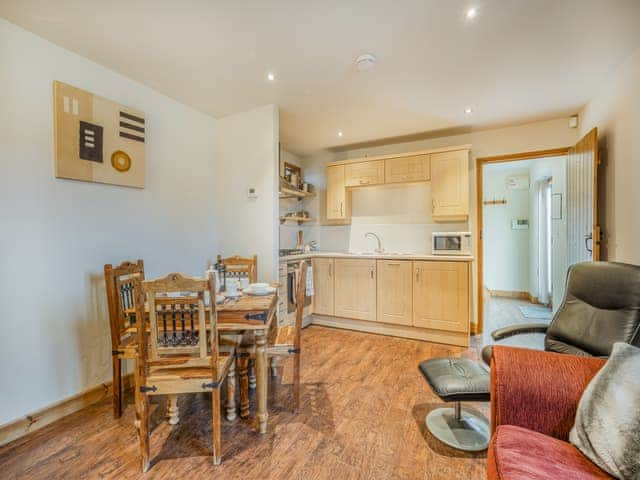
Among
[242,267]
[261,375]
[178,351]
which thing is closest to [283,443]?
[261,375]

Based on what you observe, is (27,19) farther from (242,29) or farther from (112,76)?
(242,29)

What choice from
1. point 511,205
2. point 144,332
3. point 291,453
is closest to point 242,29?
point 144,332

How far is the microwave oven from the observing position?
3.53 meters

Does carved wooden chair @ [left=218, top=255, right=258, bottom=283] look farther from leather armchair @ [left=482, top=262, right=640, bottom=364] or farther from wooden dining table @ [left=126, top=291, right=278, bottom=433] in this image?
leather armchair @ [left=482, top=262, right=640, bottom=364]

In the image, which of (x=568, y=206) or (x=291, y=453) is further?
(x=568, y=206)

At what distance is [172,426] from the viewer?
1913 mm

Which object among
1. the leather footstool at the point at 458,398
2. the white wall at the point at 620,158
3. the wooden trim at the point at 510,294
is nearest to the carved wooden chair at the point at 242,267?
the leather footstool at the point at 458,398

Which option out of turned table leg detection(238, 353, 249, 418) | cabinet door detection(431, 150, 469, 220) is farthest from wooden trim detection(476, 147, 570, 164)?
turned table leg detection(238, 353, 249, 418)

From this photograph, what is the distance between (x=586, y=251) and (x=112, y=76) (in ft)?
14.4

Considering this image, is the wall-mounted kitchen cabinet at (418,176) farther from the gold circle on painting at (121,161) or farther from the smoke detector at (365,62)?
the gold circle on painting at (121,161)

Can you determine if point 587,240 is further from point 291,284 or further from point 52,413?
point 52,413

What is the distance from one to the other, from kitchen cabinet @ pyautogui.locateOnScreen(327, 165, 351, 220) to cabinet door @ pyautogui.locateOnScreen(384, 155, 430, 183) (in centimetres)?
64

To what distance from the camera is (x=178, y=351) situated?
157 cm

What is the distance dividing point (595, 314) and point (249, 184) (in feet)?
9.68
